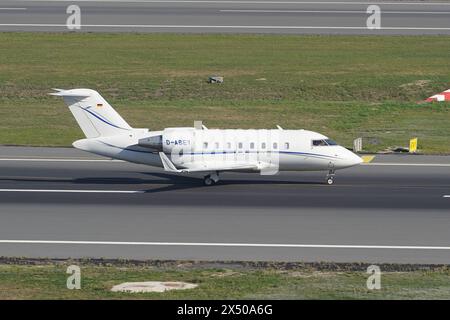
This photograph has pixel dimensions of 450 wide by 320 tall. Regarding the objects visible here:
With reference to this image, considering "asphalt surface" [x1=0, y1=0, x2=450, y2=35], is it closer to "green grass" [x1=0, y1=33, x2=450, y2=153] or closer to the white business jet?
"green grass" [x1=0, y1=33, x2=450, y2=153]

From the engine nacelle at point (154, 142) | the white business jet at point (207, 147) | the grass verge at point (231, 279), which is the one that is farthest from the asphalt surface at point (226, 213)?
the engine nacelle at point (154, 142)

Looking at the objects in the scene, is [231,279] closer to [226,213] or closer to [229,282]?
[229,282]

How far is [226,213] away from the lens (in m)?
45.7

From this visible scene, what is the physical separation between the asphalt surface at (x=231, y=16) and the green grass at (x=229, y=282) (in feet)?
161

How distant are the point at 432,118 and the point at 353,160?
57.9 ft

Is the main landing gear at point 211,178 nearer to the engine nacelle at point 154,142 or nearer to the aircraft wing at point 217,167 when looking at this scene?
the aircraft wing at point 217,167

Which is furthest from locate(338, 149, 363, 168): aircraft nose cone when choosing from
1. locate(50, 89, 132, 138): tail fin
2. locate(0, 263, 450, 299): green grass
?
locate(0, 263, 450, 299): green grass

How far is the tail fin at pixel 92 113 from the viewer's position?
51500 millimetres

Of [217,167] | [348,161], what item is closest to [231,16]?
[348,161]

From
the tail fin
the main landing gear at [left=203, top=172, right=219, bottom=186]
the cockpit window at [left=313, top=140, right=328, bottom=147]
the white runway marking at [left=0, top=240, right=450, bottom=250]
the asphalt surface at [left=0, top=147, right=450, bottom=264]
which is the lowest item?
the white runway marking at [left=0, top=240, right=450, bottom=250]

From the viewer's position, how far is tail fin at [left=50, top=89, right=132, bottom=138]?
51.5 metres

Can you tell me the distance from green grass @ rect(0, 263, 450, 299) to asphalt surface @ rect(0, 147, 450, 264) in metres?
2.07

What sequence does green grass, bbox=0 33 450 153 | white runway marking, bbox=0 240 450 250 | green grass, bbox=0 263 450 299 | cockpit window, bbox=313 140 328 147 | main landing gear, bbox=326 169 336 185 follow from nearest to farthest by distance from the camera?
1. green grass, bbox=0 263 450 299
2. white runway marking, bbox=0 240 450 250
3. cockpit window, bbox=313 140 328 147
4. main landing gear, bbox=326 169 336 185
5. green grass, bbox=0 33 450 153
